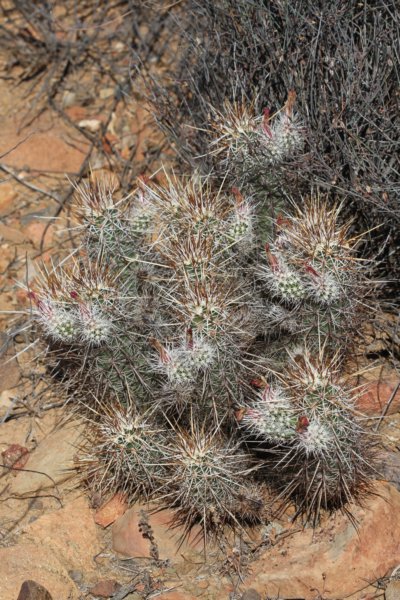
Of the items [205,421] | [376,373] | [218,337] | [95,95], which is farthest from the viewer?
[95,95]

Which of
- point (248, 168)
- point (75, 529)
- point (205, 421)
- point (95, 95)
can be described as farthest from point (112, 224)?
point (95, 95)

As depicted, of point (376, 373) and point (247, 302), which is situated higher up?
point (247, 302)

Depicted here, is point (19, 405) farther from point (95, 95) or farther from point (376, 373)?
point (95, 95)

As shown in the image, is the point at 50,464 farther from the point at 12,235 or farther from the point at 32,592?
the point at 12,235

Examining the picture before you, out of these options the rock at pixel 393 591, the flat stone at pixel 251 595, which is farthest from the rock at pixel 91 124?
the rock at pixel 393 591

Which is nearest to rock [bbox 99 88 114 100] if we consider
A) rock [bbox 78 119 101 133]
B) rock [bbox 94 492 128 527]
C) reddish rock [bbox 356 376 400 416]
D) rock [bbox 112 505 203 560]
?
rock [bbox 78 119 101 133]

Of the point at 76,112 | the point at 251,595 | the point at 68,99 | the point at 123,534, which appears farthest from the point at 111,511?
the point at 68,99

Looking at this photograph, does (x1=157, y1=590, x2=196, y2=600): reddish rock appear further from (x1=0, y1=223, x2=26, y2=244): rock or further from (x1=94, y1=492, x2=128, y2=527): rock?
(x1=0, y1=223, x2=26, y2=244): rock
